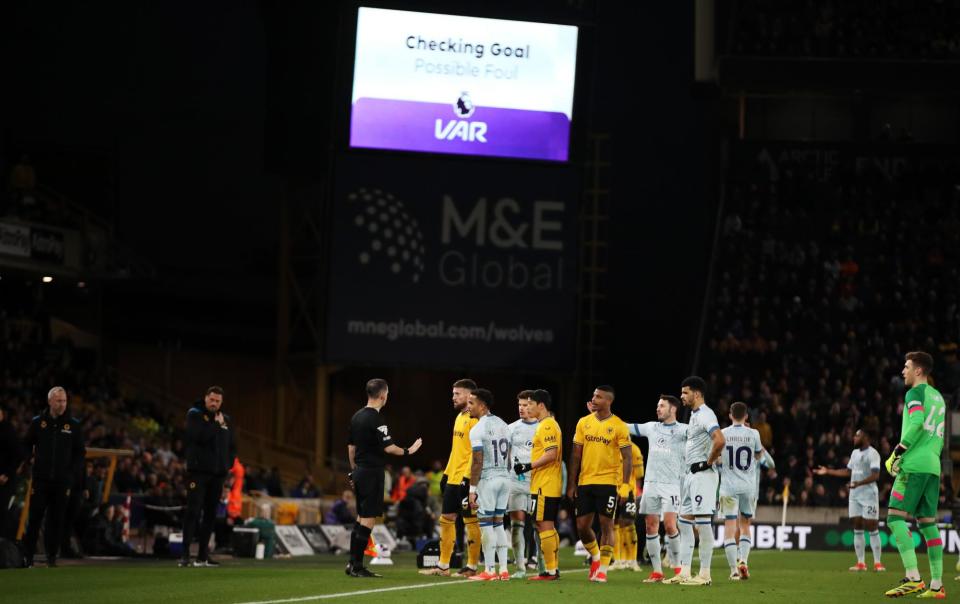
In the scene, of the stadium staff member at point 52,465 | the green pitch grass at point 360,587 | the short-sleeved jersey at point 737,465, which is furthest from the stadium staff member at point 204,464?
the short-sleeved jersey at point 737,465

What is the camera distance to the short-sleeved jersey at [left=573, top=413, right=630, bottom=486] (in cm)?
1525

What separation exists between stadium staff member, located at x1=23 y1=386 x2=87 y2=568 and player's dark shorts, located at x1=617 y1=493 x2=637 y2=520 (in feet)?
21.9

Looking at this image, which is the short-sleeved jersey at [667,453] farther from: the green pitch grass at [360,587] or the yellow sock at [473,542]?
the yellow sock at [473,542]

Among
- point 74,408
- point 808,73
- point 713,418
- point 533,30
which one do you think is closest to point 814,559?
point 713,418

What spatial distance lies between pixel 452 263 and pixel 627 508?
15.8 m

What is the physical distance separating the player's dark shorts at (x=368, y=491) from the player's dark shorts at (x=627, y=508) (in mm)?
3595

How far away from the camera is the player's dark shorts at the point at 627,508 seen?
58.3 feet

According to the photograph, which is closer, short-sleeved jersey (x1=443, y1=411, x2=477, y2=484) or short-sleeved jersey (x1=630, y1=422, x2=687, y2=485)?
short-sleeved jersey (x1=630, y1=422, x2=687, y2=485)

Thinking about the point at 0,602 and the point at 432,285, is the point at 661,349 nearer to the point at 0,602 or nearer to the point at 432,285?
the point at 432,285

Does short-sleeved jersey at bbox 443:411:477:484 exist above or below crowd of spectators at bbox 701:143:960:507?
below

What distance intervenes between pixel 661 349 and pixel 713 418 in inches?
1034

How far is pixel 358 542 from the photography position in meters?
15.8

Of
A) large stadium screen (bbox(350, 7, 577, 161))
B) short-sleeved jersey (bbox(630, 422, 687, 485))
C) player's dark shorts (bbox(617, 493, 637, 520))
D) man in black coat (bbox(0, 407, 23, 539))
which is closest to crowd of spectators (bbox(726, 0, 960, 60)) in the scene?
large stadium screen (bbox(350, 7, 577, 161))

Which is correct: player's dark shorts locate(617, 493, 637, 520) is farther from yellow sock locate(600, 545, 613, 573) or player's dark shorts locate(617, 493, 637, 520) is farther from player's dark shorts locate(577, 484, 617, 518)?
player's dark shorts locate(577, 484, 617, 518)
